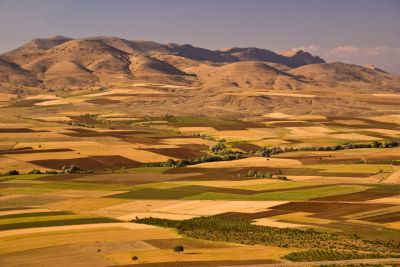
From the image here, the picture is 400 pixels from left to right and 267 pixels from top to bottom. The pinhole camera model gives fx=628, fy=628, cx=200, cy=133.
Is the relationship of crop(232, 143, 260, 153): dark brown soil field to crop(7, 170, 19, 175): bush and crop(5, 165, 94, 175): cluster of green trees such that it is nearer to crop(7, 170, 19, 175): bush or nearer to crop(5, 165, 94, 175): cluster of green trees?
crop(5, 165, 94, 175): cluster of green trees

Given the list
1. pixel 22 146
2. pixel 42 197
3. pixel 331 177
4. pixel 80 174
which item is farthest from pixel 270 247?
pixel 22 146

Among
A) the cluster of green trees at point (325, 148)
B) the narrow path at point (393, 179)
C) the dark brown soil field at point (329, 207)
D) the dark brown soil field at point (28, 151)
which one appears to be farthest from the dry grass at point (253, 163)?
the dark brown soil field at point (329, 207)

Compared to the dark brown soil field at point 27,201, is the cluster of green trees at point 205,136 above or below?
above

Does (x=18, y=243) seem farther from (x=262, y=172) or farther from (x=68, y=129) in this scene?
(x=68, y=129)

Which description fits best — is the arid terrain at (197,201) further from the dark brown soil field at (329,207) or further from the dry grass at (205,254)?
the dark brown soil field at (329,207)

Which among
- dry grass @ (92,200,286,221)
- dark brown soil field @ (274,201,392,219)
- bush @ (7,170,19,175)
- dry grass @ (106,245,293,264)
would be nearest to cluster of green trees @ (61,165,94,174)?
bush @ (7,170,19,175)

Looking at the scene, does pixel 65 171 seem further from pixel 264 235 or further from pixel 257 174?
pixel 264 235

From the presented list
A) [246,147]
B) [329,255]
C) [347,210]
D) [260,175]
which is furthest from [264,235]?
[246,147]
